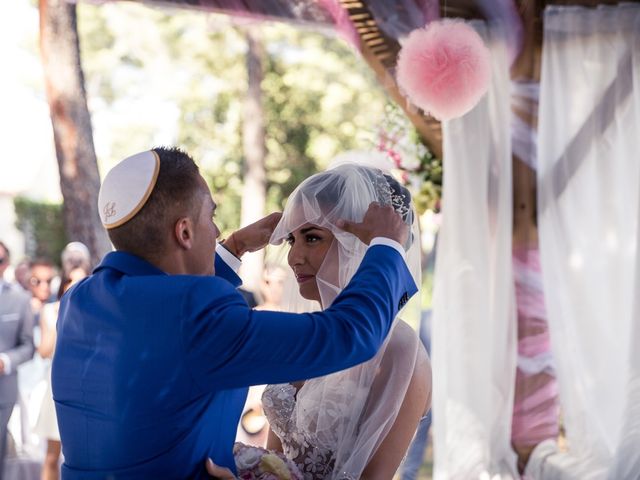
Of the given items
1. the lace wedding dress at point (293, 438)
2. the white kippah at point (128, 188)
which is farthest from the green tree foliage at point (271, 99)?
the white kippah at point (128, 188)

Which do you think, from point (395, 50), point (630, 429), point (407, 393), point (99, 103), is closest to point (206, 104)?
point (99, 103)

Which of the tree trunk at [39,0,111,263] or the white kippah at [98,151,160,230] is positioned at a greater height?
the white kippah at [98,151,160,230]

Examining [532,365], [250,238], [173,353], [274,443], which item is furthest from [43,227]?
[173,353]

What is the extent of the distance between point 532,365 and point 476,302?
0.57m

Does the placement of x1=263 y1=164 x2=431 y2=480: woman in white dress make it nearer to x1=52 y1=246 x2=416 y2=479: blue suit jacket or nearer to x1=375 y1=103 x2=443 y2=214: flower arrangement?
x1=52 y1=246 x2=416 y2=479: blue suit jacket

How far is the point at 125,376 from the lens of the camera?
1.75m

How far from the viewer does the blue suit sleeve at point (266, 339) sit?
65.9 inches

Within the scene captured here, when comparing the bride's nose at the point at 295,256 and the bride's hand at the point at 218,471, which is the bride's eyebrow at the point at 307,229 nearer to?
the bride's nose at the point at 295,256

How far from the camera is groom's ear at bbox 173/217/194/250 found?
1860 mm

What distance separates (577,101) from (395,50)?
40.5 inches

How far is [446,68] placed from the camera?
3822 millimetres

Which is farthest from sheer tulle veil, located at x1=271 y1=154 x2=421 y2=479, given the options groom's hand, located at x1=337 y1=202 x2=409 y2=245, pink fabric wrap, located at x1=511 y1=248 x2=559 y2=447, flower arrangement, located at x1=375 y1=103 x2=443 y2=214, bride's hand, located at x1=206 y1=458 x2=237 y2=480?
flower arrangement, located at x1=375 y1=103 x2=443 y2=214

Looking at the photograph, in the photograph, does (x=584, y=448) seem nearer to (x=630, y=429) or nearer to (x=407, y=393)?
(x=630, y=429)

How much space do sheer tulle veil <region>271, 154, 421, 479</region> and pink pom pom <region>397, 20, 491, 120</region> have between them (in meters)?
1.33
